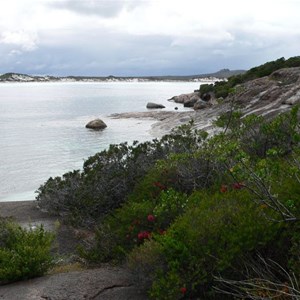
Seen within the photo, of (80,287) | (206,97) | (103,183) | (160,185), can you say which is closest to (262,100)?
(103,183)

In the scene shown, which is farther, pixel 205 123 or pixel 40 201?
pixel 205 123

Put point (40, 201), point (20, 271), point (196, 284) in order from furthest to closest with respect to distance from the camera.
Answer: point (40, 201), point (20, 271), point (196, 284)

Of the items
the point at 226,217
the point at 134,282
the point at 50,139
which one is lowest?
the point at 50,139

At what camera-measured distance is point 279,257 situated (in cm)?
616

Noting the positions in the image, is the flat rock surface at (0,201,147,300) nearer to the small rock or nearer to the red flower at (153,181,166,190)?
the red flower at (153,181,166,190)

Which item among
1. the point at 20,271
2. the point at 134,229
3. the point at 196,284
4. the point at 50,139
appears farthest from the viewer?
the point at 50,139

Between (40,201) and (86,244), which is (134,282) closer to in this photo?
(86,244)

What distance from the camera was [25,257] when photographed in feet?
24.1

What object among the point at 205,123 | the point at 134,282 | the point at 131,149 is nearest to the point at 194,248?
the point at 134,282

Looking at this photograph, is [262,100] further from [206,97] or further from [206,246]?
[206,97]

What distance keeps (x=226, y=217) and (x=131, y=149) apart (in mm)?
7039

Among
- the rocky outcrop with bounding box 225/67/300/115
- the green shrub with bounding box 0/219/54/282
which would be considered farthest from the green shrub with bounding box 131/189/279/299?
the rocky outcrop with bounding box 225/67/300/115

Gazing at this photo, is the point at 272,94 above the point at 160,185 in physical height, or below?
above

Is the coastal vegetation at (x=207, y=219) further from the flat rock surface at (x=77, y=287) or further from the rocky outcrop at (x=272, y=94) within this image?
the rocky outcrop at (x=272, y=94)
